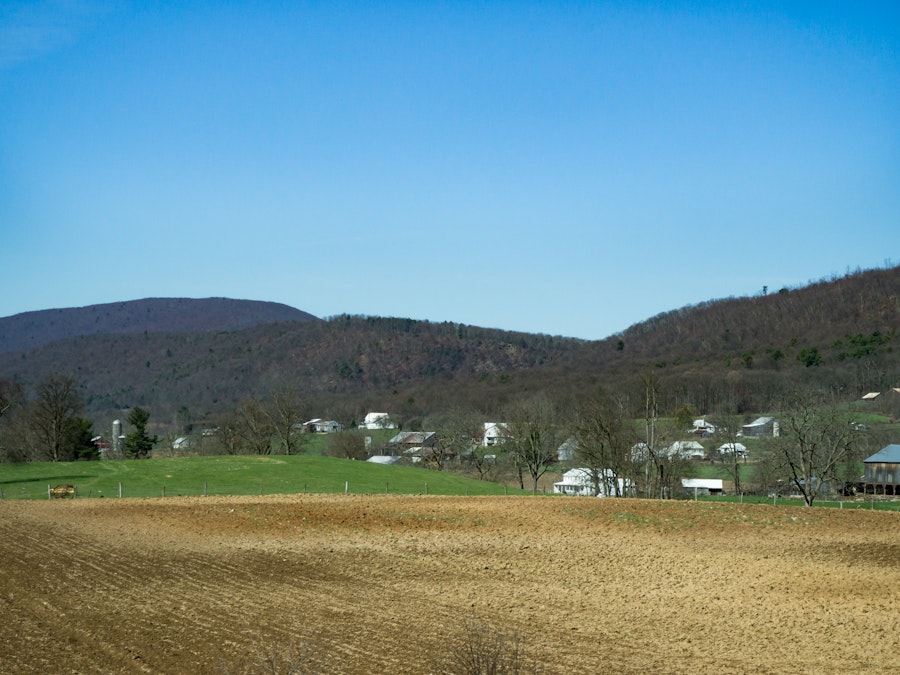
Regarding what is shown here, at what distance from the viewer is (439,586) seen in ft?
76.7

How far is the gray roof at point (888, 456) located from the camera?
3084 inches

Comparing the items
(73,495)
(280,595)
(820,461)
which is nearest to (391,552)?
(280,595)

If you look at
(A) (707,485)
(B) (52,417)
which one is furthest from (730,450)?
(B) (52,417)

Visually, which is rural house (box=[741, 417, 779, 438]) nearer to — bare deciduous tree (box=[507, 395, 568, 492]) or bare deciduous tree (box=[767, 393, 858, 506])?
bare deciduous tree (box=[767, 393, 858, 506])

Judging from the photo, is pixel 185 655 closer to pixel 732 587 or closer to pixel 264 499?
pixel 732 587

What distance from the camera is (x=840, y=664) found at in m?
15.9

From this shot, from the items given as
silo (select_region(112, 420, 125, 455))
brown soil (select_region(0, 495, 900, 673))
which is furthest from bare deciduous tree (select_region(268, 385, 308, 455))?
brown soil (select_region(0, 495, 900, 673))

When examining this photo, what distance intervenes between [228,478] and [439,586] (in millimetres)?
33356

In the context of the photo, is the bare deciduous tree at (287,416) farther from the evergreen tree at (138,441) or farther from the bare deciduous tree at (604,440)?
the bare deciduous tree at (604,440)

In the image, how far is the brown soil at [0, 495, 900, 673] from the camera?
16328 millimetres

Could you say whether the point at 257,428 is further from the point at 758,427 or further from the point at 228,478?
the point at 758,427

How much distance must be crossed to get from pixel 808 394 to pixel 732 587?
4006cm

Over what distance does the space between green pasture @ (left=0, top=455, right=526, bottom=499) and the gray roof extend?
138 ft

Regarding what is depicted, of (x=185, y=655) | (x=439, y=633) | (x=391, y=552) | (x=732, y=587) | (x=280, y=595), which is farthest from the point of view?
(x=391, y=552)
